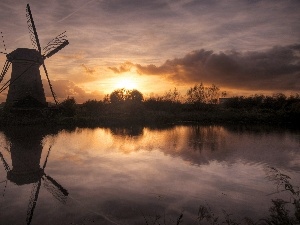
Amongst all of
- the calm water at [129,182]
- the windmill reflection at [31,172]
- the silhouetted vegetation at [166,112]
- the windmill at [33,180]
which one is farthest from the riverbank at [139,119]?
the windmill at [33,180]

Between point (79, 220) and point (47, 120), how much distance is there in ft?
97.2

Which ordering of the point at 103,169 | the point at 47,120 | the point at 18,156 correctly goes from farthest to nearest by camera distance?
the point at 47,120 → the point at 18,156 → the point at 103,169

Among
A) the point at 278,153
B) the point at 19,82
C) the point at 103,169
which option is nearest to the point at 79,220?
the point at 103,169

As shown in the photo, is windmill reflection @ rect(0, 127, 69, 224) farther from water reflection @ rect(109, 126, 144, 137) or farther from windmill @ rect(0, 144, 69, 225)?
water reflection @ rect(109, 126, 144, 137)

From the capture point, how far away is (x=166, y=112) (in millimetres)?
62094

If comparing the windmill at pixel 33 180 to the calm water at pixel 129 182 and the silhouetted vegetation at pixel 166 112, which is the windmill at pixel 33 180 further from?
the silhouetted vegetation at pixel 166 112

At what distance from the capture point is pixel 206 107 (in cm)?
7406

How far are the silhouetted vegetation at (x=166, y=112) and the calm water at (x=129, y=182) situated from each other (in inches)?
854

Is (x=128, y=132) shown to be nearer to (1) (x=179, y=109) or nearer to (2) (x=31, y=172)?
(2) (x=31, y=172)

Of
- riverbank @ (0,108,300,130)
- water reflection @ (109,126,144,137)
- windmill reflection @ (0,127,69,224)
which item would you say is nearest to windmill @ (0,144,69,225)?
windmill reflection @ (0,127,69,224)

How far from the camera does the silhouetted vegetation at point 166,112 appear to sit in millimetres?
43531

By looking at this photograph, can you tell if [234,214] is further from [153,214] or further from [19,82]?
[19,82]

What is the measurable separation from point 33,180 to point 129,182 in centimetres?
408

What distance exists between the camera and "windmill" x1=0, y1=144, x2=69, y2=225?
8.86 metres
